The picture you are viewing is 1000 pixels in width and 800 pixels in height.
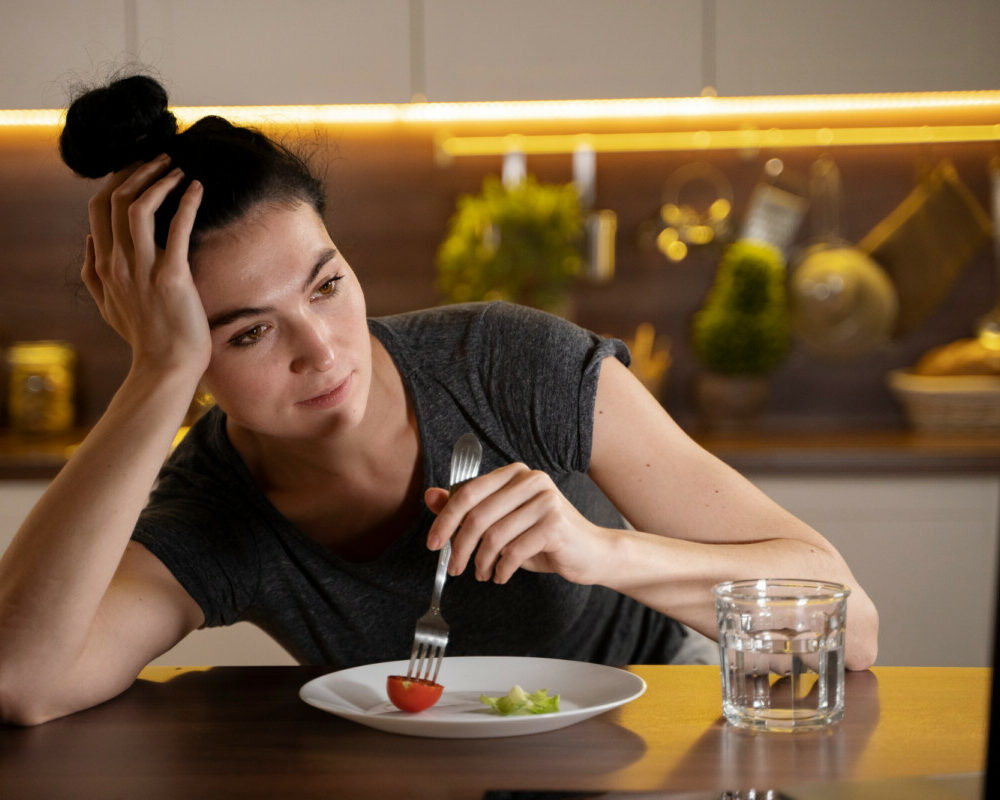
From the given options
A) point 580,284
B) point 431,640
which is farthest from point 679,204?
point 431,640

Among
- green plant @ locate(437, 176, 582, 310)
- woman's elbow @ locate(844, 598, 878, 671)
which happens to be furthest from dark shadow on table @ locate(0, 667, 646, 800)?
green plant @ locate(437, 176, 582, 310)

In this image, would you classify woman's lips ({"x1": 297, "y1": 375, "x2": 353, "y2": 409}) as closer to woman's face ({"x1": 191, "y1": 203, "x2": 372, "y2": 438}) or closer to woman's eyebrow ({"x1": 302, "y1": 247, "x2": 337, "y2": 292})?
woman's face ({"x1": 191, "y1": 203, "x2": 372, "y2": 438})

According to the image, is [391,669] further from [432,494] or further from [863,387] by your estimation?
[863,387]

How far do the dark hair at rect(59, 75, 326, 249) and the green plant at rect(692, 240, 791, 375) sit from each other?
1.79 metres

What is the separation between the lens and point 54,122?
2965mm

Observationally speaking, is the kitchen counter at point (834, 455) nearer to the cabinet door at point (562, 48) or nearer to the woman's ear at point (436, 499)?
the cabinet door at point (562, 48)

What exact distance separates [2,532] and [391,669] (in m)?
1.85

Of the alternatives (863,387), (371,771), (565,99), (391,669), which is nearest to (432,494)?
(391,669)

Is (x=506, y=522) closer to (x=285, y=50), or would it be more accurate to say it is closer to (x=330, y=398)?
(x=330, y=398)

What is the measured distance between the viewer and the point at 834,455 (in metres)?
2.49

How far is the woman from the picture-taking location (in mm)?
1061

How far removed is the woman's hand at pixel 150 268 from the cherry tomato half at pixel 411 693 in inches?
16.4

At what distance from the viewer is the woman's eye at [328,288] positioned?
1205 mm

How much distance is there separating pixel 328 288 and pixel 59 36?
1.96 metres
